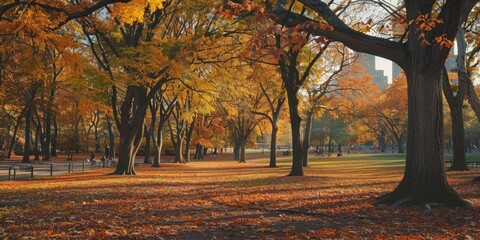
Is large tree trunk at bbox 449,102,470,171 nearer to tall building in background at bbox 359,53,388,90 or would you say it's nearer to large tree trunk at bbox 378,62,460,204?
tall building in background at bbox 359,53,388,90

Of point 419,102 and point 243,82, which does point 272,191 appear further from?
point 243,82

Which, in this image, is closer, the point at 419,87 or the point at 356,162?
the point at 419,87

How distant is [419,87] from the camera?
367 inches

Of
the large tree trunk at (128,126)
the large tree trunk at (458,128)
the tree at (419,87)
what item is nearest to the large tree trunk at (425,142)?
the tree at (419,87)

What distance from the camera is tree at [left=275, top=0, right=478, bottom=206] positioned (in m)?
→ 9.11

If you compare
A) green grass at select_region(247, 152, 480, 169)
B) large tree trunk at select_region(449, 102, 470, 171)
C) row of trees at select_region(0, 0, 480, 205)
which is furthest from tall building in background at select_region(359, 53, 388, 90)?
green grass at select_region(247, 152, 480, 169)

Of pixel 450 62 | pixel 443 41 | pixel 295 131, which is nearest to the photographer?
pixel 443 41

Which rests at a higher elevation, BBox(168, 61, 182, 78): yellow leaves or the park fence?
BBox(168, 61, 182, 78): yellow leaves

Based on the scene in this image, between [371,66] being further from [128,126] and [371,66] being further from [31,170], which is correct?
[31,170]

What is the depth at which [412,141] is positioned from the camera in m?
9.57

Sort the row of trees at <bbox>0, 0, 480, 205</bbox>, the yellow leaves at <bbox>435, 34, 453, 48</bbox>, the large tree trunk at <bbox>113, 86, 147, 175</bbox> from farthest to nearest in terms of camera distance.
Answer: the large tree trunk at <bbox>113, 86, 147, 175</bbox> < the row of trees at <bbox>0, 0, 480, 205</bbox> < the yellow leaves at <bbox>435, 34, 453, 48</bbox>

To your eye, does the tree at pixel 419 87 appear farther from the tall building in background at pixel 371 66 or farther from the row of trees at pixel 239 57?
the tall building in background at pixel 371 66

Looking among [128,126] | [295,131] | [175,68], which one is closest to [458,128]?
[295,131]

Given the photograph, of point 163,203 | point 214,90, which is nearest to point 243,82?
point 214,90
